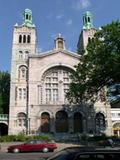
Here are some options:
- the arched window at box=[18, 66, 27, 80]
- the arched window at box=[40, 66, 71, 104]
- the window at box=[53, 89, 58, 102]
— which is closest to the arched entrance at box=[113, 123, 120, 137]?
the arched window at box=[40, 66, 71, 104]

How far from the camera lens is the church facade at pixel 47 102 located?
4603cm

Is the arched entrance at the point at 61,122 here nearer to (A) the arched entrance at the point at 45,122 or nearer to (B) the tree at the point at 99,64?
(A) the arched entrance at the point at 45,122

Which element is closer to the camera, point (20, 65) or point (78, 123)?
point (78, 123)

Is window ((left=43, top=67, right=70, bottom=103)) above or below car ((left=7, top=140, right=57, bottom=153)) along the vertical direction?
above

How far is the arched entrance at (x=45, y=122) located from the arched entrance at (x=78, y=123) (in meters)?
4.73

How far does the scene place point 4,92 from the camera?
5656cm

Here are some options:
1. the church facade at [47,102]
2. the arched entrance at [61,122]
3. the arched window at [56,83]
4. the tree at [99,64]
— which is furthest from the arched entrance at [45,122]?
the tree at [99,64]

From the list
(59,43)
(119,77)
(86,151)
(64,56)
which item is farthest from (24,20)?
(86,151)

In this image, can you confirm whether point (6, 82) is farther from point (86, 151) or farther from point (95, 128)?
point (86, 151)

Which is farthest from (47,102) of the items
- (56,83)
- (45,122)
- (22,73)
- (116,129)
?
(116,129)

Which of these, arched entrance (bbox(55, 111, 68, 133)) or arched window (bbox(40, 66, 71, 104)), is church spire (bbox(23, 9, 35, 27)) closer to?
arched window (bbox(40, 66, 71, 104))

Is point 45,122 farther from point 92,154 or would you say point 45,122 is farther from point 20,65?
point 92,154

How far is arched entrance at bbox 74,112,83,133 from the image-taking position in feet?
153

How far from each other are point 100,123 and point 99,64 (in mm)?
18015
